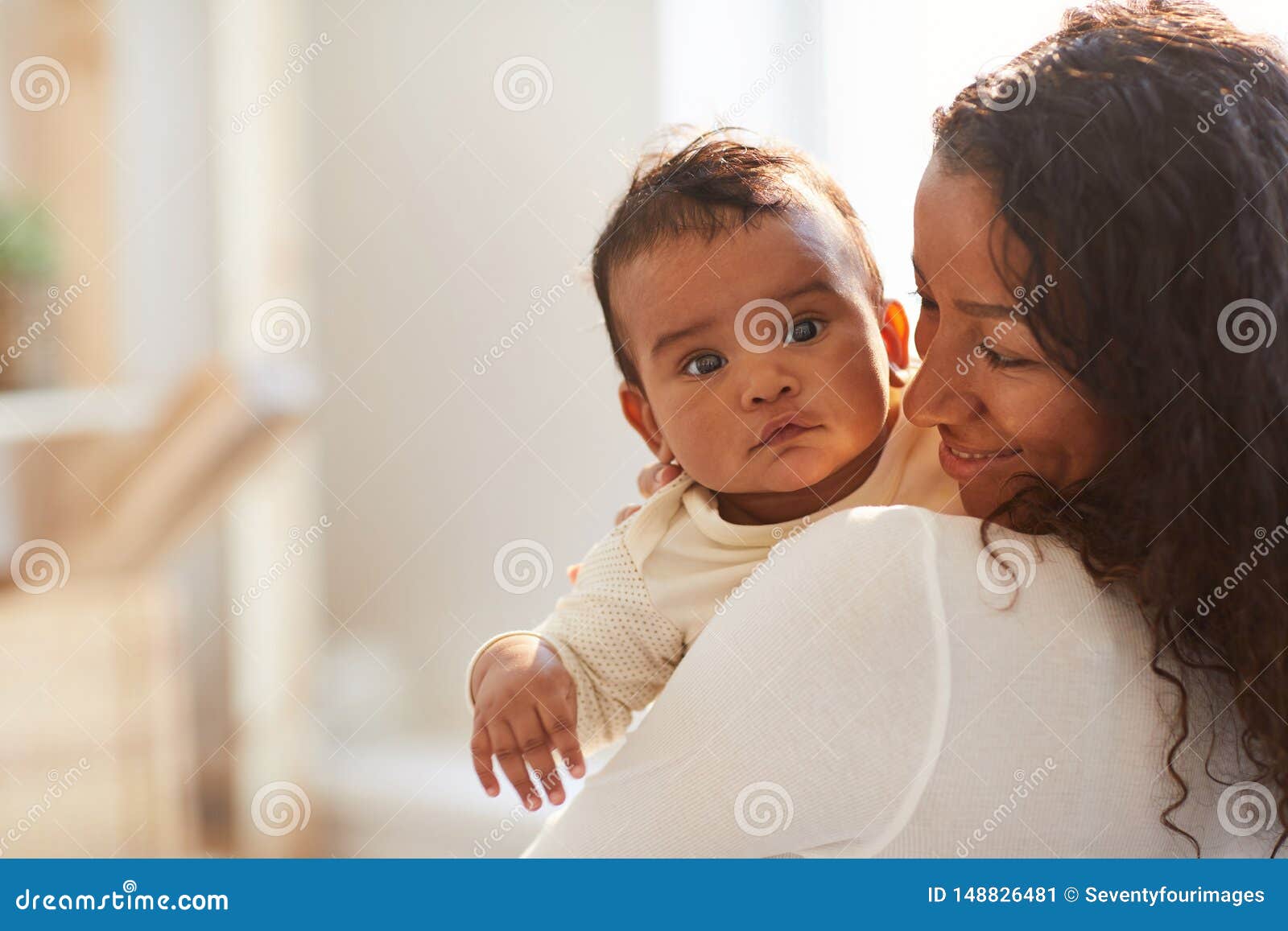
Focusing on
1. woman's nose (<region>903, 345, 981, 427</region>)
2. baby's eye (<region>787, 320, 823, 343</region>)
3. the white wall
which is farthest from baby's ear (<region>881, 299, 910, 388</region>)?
the white wall

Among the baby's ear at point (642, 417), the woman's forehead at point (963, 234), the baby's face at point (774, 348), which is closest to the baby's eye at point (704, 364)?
the baby's face at point (774, 348)

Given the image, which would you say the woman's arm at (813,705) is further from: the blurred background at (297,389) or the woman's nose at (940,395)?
the blurred background at (297,389)

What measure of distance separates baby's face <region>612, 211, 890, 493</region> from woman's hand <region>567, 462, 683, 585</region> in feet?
0.39

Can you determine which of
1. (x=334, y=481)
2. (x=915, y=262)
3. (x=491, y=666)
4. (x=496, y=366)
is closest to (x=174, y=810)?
(x=334, y=481)

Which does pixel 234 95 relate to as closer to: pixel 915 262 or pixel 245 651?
pixel 245 651

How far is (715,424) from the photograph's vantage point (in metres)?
0.89

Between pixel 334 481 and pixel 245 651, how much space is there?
1.49ft

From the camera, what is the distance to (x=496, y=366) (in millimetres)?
2531

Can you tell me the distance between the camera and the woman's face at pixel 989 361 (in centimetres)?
65

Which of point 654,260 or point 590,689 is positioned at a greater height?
point 654,260

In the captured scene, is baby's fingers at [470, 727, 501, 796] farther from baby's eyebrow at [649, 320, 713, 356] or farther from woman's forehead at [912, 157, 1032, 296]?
woman's forehead at [912, 157, 1032, 296]

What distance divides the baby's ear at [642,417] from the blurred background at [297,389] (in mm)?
1147

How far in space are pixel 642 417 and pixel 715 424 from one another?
6.1 inches

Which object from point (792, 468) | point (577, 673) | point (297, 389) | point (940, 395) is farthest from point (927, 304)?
point (297, 389)
